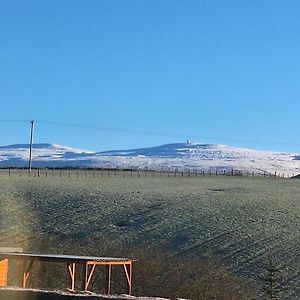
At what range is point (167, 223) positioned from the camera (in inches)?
2062

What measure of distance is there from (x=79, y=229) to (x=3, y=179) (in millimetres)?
29654

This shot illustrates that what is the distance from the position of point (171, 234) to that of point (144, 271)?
8434mm

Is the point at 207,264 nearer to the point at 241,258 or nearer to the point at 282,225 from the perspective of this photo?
the point at 241,258

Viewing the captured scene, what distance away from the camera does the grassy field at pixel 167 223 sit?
4388 centimetres

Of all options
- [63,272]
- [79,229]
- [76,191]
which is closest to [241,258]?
[63,272]

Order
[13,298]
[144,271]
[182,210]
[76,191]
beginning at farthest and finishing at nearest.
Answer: [76,191] → [182,210] → [144,271] → [13,298]

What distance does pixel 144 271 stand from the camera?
40.9 metres

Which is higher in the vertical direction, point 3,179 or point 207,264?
point 3,179

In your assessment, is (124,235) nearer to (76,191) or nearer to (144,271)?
(144,271)

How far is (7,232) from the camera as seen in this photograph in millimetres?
50875

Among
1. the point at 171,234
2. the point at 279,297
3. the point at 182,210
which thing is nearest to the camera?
the point at 279,297

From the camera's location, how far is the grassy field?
1727 inches

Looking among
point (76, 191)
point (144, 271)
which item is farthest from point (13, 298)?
point (76, 191)

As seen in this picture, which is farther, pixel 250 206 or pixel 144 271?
pixel 250 206
